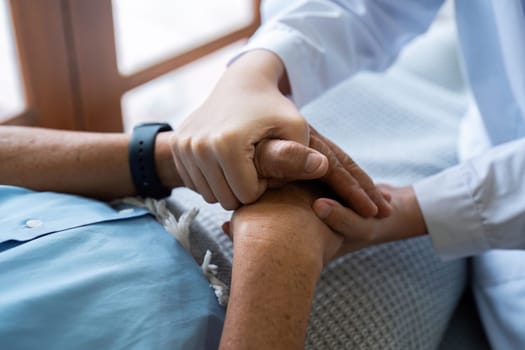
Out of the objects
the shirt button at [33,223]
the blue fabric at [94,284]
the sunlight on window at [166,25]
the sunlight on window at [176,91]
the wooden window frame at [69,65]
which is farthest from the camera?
the sunlight on window at [176,91]

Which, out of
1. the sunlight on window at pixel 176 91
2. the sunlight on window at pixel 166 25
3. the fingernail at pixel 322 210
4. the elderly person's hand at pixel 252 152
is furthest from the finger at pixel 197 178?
the sunlight on window at pixel 176 91

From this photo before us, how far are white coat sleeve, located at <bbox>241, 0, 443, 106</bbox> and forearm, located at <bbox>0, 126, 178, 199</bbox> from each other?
228 millimetres

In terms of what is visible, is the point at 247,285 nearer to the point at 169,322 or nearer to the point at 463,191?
the point at 169,322

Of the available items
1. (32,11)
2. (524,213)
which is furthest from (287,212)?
(32,11)

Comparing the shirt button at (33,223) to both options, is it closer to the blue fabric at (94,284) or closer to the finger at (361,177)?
the blue fabric at (94,284)

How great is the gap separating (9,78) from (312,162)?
979 mm

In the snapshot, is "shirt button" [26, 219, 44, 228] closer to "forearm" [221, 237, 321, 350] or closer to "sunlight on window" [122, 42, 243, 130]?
"forearm" [221, 237, 321, 350]

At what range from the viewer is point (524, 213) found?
0.79 m

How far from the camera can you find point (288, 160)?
66 centimetres

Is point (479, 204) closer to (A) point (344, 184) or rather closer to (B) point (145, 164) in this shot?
(A) point (344, 184)

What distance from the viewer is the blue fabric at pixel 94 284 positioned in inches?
22.4

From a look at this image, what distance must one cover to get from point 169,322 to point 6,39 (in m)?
0.96

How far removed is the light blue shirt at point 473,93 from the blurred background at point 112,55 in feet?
0.41

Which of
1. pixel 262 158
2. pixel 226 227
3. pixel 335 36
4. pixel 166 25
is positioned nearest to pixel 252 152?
pixel 262 158
